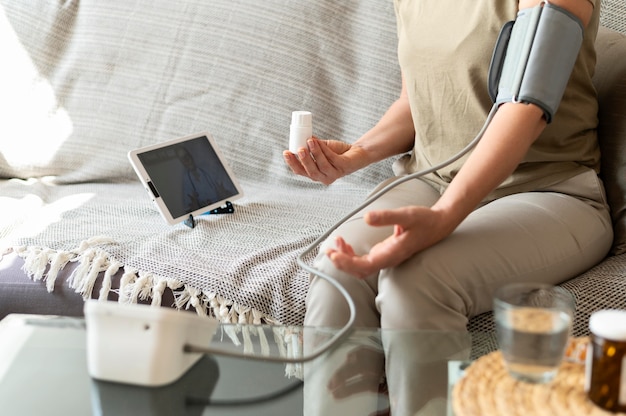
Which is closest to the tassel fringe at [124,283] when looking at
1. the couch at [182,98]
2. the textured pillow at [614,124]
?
the couch at [182,98]

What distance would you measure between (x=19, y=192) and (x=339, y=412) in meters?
0.98

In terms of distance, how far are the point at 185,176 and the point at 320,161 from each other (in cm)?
35

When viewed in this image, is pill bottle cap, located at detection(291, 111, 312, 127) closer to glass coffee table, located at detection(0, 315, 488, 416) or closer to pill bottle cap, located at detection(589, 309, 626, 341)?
glass coffee table, located at detection(0, 315, 488, 416)

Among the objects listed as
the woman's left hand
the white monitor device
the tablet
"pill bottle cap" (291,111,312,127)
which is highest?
"pill bottle cap" (291,111,312,127)

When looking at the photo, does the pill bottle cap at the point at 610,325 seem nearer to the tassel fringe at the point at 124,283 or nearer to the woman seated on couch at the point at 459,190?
the woman seated on couch at the point at 459,190

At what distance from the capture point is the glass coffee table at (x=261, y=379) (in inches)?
34.9

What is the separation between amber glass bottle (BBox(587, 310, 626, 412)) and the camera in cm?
67

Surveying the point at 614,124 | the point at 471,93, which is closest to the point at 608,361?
the point at 471,93

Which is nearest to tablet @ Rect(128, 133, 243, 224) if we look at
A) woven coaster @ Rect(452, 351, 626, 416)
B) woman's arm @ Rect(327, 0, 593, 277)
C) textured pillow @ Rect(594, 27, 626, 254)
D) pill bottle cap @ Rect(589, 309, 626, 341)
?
woman's arm @ Rect(327, 0, 593, 277)

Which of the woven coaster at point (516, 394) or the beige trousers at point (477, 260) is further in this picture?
the beige trousers at point (477, 260)

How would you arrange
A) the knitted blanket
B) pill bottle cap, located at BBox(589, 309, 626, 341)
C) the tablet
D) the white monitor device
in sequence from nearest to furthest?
pill bottle cap, located at BBox(589, 309, 626, 341), the white monitor device, the tablet, the knitted blanket

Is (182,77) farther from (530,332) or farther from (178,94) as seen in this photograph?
(530,332)

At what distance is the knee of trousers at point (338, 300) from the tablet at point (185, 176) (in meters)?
0.44

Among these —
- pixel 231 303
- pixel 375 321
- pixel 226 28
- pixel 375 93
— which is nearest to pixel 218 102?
pixel 226 28
